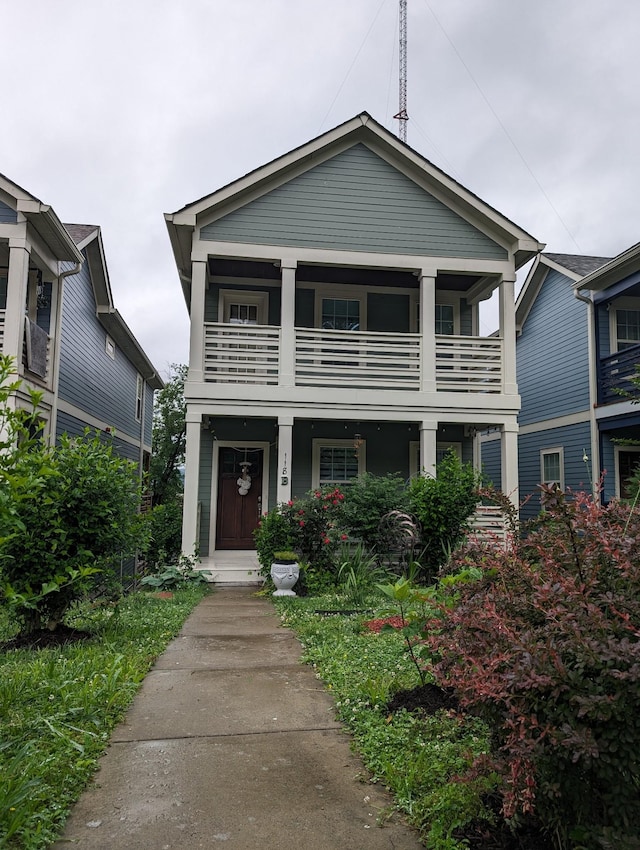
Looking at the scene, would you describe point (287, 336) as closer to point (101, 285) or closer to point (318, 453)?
point (318, 453)

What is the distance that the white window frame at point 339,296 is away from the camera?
515 inches

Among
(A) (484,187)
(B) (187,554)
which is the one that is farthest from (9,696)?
(A) (484,187)

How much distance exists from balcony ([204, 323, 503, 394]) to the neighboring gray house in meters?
2.83

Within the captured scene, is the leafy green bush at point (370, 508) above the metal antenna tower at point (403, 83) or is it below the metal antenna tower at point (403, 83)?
below

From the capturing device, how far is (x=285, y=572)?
29.6ft

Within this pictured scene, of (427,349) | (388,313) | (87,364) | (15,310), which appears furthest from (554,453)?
(15,310)

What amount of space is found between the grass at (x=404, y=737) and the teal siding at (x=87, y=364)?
32.5ft

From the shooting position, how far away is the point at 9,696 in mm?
3846

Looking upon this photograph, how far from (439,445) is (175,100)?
33.4ft

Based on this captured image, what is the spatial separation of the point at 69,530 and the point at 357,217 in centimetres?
872

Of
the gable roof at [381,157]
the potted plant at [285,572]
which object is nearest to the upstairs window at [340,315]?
the gable roof at [381,157]

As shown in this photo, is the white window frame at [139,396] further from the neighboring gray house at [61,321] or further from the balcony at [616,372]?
the balcony at [616,372]

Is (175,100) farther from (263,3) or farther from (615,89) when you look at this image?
(615,89)

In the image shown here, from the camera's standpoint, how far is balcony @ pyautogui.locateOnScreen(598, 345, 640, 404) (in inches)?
500
